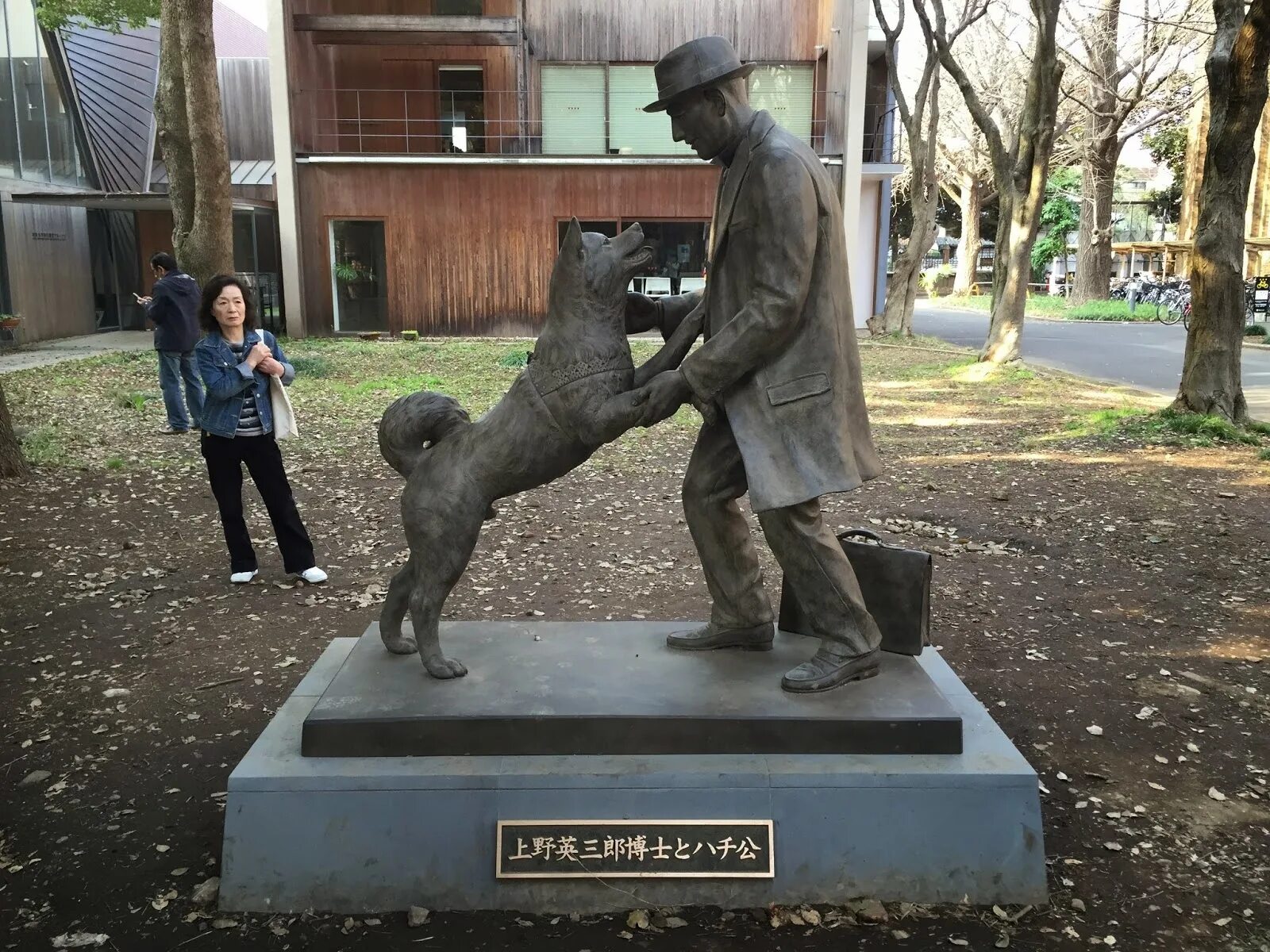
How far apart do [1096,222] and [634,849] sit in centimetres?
3078

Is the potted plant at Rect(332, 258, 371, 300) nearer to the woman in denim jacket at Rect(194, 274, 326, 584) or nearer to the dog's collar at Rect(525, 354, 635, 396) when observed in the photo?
the woman in denim jacket at Rect(194, 274, 326, 584)

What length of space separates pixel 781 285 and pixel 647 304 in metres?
0.57

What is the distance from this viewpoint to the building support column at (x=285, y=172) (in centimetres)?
1964

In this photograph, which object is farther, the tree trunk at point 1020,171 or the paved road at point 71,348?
the paved road at point 71,348

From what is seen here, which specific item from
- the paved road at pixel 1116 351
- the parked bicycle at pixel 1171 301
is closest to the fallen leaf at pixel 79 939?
the paved road at pixel 1116 351

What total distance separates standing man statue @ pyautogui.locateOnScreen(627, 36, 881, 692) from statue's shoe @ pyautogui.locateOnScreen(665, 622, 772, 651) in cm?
27

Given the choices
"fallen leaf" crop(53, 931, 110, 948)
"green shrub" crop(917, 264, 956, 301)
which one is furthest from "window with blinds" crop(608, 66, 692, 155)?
"green shrub" crop(917, 264, 956, 301)

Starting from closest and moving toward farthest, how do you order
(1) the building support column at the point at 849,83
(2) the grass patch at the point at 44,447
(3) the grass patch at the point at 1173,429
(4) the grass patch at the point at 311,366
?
(2) the grass patch at the point at 44,447, (3) the grass patch at the point at 1173,429, (4) the grass patch at the point at 311,366, (1) the building support column at the point at 849,83

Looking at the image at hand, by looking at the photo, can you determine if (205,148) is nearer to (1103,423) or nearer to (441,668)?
(1103,423)

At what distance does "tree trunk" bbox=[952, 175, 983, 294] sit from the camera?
38.8 meters

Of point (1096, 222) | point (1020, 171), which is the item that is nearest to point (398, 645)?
point (1020, 171)

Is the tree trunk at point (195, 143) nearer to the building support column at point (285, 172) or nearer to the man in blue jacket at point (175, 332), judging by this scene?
the man in blue jacket at point (175, 332)

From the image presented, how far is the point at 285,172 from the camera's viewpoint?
20.1 meters

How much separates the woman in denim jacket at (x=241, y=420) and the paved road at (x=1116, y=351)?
34.3ft
